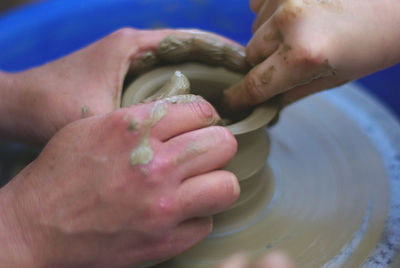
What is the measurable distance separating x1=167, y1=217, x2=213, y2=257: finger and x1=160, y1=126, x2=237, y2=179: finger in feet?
0.35

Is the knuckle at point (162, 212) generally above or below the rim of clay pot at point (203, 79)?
below

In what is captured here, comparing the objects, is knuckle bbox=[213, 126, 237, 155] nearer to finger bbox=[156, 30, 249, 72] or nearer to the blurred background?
finger bbox=[156, 30, 249, 72]

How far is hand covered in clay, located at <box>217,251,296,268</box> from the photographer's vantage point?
2.59ft

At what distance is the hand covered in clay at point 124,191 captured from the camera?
0.75 metres

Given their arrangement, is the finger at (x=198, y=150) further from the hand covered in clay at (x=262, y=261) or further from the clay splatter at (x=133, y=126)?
the hand covered in clay at (x=262, y=261)

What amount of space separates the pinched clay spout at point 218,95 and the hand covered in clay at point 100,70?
3cm

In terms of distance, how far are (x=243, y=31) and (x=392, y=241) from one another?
1.20 metres

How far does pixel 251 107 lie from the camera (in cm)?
102

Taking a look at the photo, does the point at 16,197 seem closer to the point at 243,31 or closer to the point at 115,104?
the point at 115,104

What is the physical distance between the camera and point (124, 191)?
0.74 metres

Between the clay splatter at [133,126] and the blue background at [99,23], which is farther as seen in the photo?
the blue background at [99,23]

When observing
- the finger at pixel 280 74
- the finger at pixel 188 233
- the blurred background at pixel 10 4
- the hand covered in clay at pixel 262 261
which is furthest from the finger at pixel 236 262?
the blurred background at pixel 10 4

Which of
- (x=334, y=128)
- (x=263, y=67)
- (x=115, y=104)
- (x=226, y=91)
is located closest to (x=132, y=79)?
(x=115, y=104)

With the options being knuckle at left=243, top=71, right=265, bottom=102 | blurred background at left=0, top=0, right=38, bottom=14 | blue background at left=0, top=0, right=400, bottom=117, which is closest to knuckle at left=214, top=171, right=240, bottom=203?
knuckle at left=243, top=71, right=265, bottom=102
